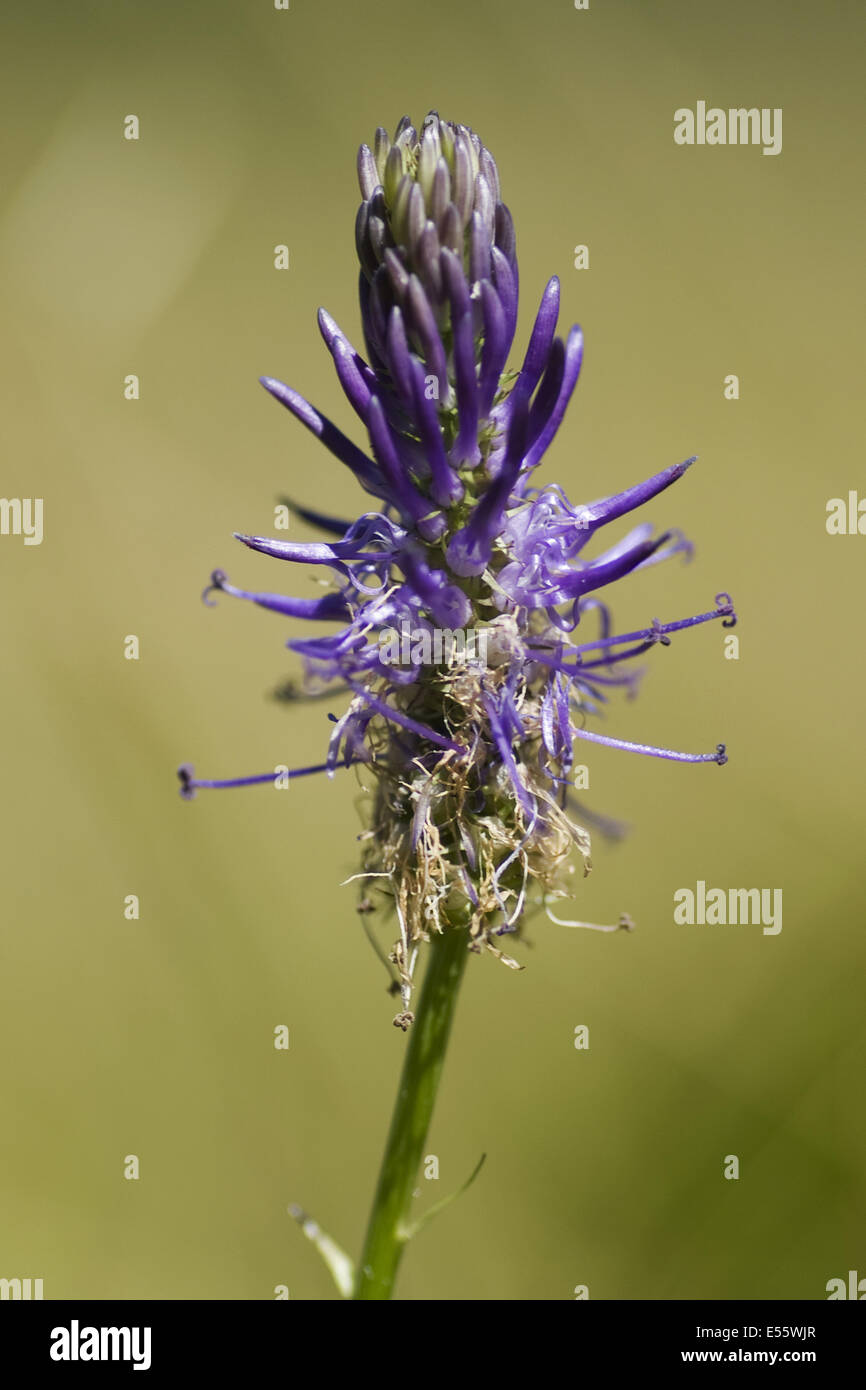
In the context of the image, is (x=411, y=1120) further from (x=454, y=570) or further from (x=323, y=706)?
(x=323, y=706)

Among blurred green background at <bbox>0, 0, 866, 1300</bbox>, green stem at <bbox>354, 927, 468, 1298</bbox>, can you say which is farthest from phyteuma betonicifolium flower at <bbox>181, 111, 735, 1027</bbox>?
blurred green background at <bbox>0, 0, 866, 1300</bbox>

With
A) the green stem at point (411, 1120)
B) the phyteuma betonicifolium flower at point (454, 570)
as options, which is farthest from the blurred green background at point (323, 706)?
the phyteuma betonicifolium flower at point (454, 570)

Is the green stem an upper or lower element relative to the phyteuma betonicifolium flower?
lower

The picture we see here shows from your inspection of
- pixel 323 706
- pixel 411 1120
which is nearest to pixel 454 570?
pixel 411 1120

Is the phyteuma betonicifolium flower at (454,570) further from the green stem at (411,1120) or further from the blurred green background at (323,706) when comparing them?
the blurred green background at (323,706)

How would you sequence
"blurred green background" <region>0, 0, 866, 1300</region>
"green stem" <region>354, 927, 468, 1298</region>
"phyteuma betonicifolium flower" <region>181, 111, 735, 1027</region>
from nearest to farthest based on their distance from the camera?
"phyteuma betonicifolium flower" <region>181, 111, 735, 1027</region>, "green stem" <region>354, 927, 468, 1298</region>, "blurred green background" <region>0, 0, 866, 1300</region>

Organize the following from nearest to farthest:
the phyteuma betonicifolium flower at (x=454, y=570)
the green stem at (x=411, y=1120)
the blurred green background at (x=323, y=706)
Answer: the phyteuma betonicifolium flower at (x=454, y=570) < the green stem at (x=411, y=1120) < the blurred green background at (x=323, y=706)

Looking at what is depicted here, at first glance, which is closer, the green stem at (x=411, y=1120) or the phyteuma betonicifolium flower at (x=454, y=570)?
the phyteuma betonicifolium flower at (x=454, y=570)

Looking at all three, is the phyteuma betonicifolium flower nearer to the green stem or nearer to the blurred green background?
the green stem
